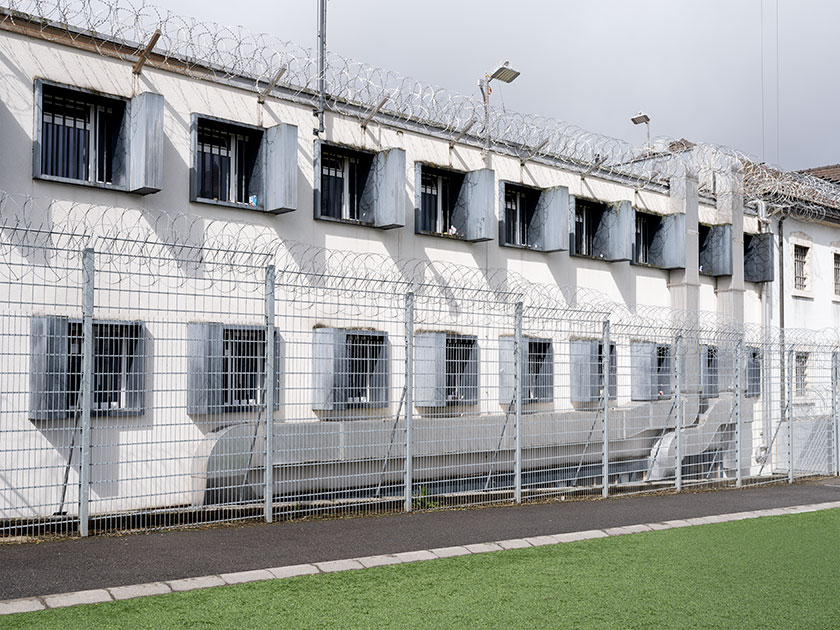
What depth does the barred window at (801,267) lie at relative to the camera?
2400cm

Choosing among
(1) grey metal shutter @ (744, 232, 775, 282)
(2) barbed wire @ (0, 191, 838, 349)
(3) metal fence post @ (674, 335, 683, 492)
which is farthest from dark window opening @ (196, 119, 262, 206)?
(1) grey metal shutter @ (744, 232, 775, 282)

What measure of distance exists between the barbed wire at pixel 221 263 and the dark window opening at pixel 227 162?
0.57m

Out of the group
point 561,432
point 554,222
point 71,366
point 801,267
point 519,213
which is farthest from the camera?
point 801,267

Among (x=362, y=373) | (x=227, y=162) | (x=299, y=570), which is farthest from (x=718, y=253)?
(x=299, y=570)

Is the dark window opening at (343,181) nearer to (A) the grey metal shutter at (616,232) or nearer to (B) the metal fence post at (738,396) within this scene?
(A) the grey metal shutter at (616,232)

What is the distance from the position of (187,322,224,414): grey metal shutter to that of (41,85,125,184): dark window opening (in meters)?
2.36

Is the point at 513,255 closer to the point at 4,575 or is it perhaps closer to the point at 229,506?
the point at 229,506

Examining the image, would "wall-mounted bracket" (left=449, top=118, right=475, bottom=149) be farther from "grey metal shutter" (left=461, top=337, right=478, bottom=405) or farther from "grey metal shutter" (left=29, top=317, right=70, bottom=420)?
"grey metal shutter" (left=29, top=317, right=70, bottom=420)

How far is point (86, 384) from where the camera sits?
24.9 ft

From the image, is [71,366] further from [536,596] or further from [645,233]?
[645,233]

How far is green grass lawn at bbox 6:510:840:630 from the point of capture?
17.1 feet

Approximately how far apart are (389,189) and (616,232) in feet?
20.2

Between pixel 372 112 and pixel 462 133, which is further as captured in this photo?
pixel 462 133

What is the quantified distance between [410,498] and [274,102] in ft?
21.0
